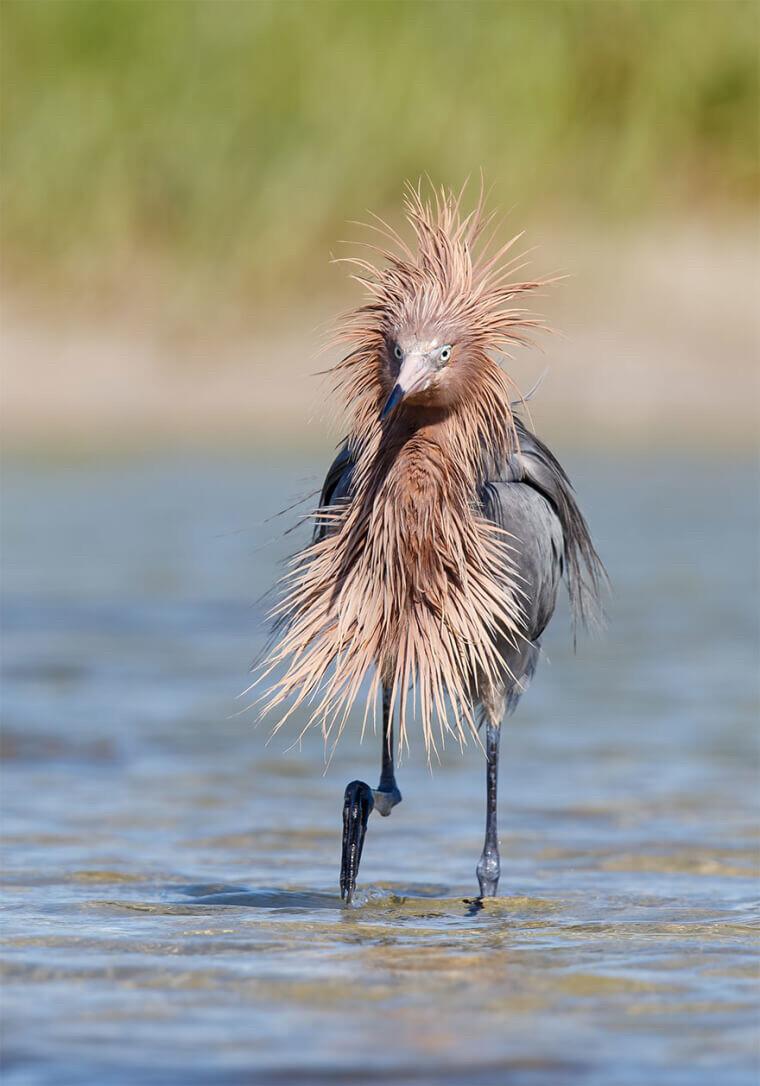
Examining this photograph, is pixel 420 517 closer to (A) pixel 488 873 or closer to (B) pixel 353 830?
(B) pixel 353 830

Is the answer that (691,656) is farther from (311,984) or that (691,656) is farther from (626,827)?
(311,984)

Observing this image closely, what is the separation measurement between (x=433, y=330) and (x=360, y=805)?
1.29m

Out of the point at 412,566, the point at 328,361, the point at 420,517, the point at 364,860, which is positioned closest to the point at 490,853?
the point at 364,860

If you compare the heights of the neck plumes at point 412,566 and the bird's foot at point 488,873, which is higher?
the neck plumes at point 412,566

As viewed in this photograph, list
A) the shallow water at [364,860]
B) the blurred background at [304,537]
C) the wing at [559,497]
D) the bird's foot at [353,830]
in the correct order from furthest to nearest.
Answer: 1. the wing at [559,497]
2. the bird's foot at [353,830]
3. the blurred background at [304,537]
4. the shallow water at [364,860]

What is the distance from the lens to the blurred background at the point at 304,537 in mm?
3879

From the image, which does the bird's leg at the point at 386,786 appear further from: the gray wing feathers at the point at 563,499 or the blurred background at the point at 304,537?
the gray wing feathers at the point at 563,499

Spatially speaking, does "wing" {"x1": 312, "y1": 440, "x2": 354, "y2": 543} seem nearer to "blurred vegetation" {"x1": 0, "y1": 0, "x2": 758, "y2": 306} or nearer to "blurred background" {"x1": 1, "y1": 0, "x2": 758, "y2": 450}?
"blurred background" {"x1": 1, "y1": 0, "x2": 758, "y2": 450}

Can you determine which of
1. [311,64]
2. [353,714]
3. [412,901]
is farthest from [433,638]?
[311,64]

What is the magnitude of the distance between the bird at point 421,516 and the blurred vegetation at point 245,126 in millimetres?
13748

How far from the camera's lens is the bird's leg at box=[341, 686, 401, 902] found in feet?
16.6

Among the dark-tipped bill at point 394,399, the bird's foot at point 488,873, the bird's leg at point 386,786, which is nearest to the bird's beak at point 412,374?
the dark-tipped bill at point 394,399

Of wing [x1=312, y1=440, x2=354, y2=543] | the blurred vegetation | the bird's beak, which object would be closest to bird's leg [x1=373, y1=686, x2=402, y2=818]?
wing [x1=312, y1=440, x2=354, y2=543]

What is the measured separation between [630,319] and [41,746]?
40.0 ft
